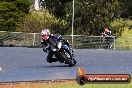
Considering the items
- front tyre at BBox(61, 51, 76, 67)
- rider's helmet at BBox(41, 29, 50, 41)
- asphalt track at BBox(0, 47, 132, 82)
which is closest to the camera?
asphalt track at BBox(0, 47, 132, 82)

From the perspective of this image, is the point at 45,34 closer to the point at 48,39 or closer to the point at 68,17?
the point at 48,39

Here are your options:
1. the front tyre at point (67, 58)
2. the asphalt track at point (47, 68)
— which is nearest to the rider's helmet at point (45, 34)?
the front tyre at point (67, 58)

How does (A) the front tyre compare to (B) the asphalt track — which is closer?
(B) the asphalt track

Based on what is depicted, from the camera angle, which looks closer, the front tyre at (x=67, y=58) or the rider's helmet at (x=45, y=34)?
the rider's helmet at (x=45, y=34)

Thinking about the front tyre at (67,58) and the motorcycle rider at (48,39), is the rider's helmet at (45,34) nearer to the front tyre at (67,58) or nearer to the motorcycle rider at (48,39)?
the motorcycle rider at (48,39)

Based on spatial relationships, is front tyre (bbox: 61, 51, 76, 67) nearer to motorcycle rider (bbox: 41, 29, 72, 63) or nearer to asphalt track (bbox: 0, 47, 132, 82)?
asphalt track (bbox: 0, 47, 132, 82)

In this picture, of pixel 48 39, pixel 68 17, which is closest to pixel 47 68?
pixel 48 39

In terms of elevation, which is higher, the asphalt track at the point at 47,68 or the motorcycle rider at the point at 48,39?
the motorcycle rider at the point at 48,39

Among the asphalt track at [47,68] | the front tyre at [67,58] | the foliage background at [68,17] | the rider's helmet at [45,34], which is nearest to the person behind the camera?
the asphalt track at [47,68]

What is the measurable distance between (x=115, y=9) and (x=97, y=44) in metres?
7.75

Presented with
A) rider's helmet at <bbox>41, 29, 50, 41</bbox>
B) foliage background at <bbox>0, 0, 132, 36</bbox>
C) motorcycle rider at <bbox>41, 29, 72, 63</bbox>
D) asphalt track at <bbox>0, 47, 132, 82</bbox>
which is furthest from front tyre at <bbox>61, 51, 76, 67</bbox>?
foliage background at <bbox>0, 0, 132, 36</bbox>

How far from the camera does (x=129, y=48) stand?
3256cm

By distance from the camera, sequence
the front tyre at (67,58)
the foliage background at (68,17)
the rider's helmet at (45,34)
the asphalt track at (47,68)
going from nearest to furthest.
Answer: the asphalt track at (47,68)
the rider's helmet at (45,34)
the front tyre at (67,58)
the foliage background at (68,17)

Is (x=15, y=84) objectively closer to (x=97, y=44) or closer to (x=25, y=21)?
(x=97, y=44)
